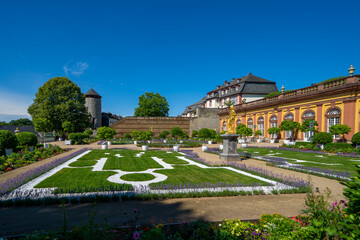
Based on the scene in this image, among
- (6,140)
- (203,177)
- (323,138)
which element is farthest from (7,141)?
(323,138)

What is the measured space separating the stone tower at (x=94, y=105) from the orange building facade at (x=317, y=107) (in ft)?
143

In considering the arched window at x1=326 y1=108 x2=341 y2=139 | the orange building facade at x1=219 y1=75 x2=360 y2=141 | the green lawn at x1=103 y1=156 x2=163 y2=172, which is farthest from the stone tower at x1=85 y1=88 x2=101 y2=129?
the arched window at x1=326 y1=108 x2=341 y2=139

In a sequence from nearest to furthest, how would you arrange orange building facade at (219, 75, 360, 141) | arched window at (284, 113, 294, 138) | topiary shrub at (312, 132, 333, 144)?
1. topiary shrub at (312, 132, 333, 144)
2. orange building facade at (219, 75, 360, 141)
3. arched window at (284, 113, 294, 138)

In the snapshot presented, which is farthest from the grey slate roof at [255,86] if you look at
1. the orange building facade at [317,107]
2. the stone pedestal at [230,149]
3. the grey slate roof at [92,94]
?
the grey slate roof at [92,94]

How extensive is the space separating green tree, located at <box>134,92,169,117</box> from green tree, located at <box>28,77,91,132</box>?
21431mm

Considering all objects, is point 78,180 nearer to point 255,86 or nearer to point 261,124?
point 261,124

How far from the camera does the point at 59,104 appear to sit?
35.3 meters

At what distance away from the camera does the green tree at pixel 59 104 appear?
33.9m

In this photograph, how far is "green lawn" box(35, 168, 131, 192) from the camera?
6.95 meters

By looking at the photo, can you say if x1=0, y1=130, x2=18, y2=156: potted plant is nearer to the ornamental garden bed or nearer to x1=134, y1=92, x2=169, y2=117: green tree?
the ornamental garden bed

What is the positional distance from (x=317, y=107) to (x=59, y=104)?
42706mm

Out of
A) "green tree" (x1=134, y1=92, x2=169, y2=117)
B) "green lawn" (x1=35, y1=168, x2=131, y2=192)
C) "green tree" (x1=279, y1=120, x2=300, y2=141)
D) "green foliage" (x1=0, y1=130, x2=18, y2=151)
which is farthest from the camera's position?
"green tree" (x1=134, y1=92, x2=169, y2=117)

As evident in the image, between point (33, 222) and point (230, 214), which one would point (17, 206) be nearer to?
point (33, 222)

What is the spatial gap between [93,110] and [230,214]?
5730 centimetres
